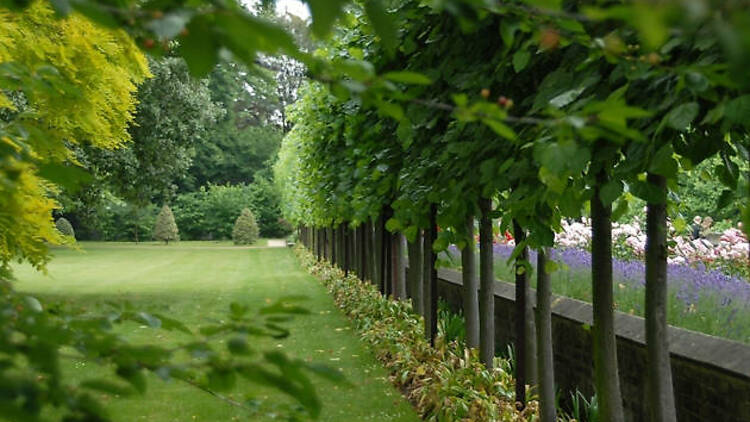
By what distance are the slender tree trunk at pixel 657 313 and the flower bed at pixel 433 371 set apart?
5.96ft

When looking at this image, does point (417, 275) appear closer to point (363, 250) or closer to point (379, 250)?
point (379, 250)

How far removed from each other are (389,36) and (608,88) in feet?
5.63

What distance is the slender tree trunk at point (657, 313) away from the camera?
297cm

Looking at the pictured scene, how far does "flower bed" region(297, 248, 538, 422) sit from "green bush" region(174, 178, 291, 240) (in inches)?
1484

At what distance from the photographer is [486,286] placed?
5332 mm

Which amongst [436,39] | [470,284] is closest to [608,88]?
[436,39]

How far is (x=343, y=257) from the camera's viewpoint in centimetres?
1599

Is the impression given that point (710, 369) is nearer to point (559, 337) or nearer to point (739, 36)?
point (559, 337)

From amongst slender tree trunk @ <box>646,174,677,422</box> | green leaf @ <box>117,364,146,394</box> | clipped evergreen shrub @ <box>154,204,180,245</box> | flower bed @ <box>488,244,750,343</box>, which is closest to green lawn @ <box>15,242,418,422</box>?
green leaf @ <box>117,364,146,394</box>

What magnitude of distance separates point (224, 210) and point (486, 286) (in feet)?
143

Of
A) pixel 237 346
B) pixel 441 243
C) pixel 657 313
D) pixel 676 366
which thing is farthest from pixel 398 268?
pixel 237 346

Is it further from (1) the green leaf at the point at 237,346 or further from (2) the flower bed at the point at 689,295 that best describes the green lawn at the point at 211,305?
(2) the flower bed at the point at 689,295

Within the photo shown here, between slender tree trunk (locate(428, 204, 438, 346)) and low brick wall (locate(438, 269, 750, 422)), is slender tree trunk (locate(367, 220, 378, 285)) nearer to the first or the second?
slender tree trunk (locate(428, 204, 438, 346))

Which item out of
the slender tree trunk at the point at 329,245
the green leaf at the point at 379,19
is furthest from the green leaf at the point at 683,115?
the slender tree trunk at the point at 329,245
